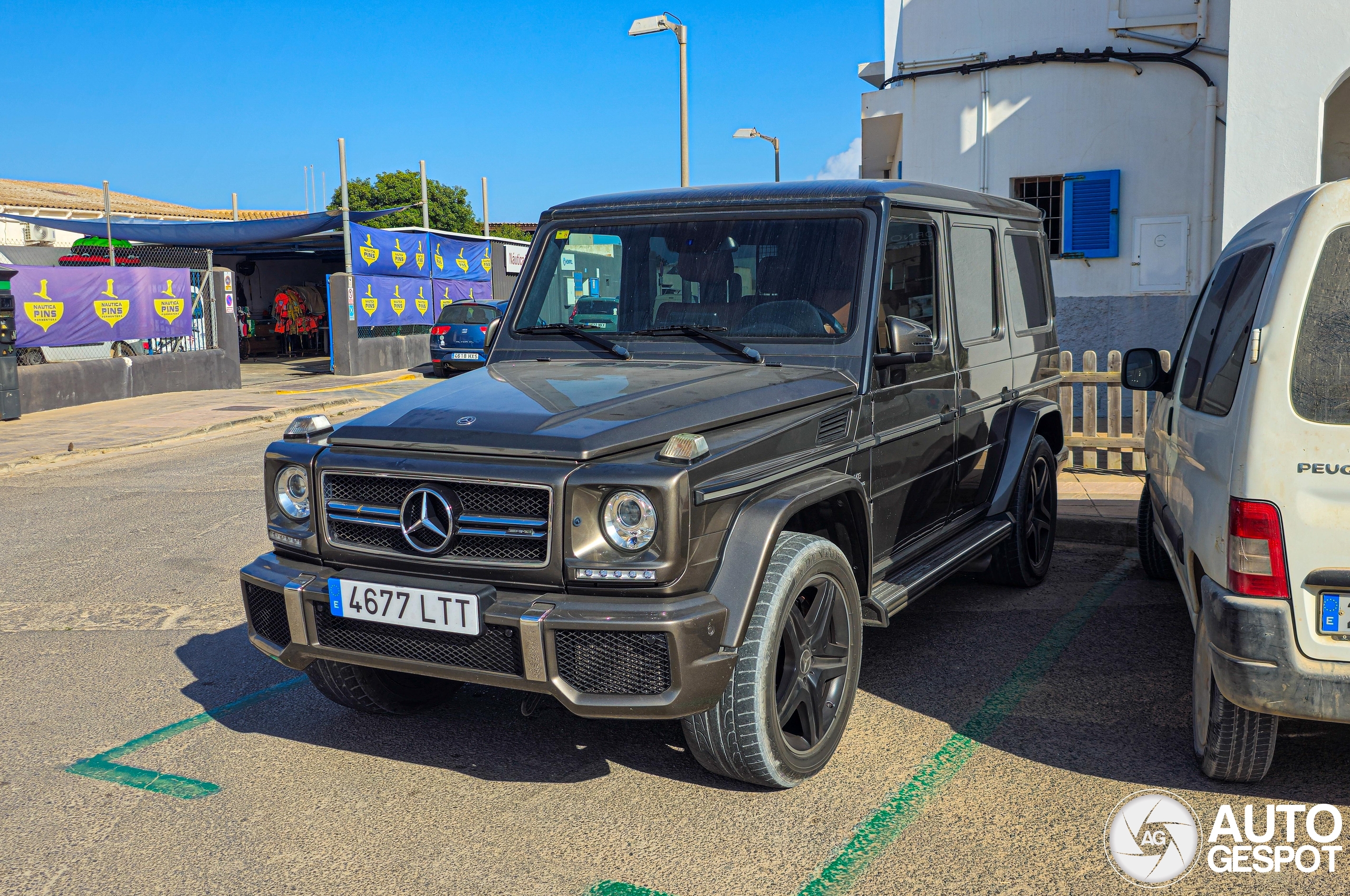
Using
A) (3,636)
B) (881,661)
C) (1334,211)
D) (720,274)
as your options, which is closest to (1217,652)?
(1334,211)

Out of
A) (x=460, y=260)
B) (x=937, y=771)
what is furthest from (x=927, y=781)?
(x=460, y=260)

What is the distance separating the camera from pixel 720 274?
455 centimetres

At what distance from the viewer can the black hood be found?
3389mm

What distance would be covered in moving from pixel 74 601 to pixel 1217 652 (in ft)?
18.4

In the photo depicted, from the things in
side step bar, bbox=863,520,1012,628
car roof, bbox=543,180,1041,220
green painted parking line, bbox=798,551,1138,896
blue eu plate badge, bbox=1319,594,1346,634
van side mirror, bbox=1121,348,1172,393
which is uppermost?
car roof, bbox=543,180,1041,220

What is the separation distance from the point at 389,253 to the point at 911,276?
70.5 feet

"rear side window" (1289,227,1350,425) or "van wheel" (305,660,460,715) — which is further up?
"rear side window" (1289,227,1350,425)

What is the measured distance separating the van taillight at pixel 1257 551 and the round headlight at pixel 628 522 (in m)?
1.69

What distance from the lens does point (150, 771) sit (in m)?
3.88

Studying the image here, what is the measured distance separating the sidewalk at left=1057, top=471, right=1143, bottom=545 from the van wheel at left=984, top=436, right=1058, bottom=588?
2.72ft

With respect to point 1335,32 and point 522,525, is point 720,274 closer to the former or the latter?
point 522,525

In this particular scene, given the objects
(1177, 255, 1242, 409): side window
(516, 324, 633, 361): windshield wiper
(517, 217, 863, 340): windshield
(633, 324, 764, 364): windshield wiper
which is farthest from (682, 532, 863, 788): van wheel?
(1177, 255, 1242, 409): side window

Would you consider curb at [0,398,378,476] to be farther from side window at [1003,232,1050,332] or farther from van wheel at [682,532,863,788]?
van wheel at [682,532,863,788]

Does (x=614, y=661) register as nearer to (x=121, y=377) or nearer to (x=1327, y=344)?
(x=1327, y=344)
